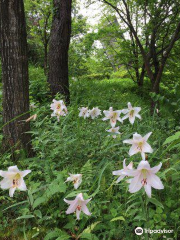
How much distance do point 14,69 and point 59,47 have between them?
264cm

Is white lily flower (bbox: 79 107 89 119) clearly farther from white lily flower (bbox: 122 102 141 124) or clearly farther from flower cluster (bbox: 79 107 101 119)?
white lily flower (bbox: 122 102 141 124)

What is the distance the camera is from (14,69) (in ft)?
8.70

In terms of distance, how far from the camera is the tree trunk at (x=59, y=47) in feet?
16.6

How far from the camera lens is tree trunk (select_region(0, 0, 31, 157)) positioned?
2.59 meters

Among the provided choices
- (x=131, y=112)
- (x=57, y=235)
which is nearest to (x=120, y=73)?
(x=131, y=112)

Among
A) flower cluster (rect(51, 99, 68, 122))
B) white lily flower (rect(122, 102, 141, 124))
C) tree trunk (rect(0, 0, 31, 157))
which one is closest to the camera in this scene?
white lily flower (rect(122, 102, 141, 124))

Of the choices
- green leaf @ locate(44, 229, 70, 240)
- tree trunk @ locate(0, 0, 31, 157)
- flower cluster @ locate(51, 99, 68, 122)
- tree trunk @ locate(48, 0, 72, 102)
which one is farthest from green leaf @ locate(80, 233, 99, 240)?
tree trunk @ locate(48, 0, 72, 102)

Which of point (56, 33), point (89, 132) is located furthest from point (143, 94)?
point (89, 132)

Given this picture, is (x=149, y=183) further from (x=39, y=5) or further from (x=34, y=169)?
(x=39, y=5)

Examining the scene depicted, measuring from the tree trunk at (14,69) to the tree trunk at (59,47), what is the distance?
235 centimetres

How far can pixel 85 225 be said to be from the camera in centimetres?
166

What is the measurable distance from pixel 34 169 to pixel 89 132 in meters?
0.70

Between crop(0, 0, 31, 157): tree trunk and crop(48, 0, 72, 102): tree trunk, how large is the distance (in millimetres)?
2348

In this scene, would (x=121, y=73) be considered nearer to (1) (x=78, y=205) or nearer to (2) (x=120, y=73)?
(2) (x=120, y=73)
